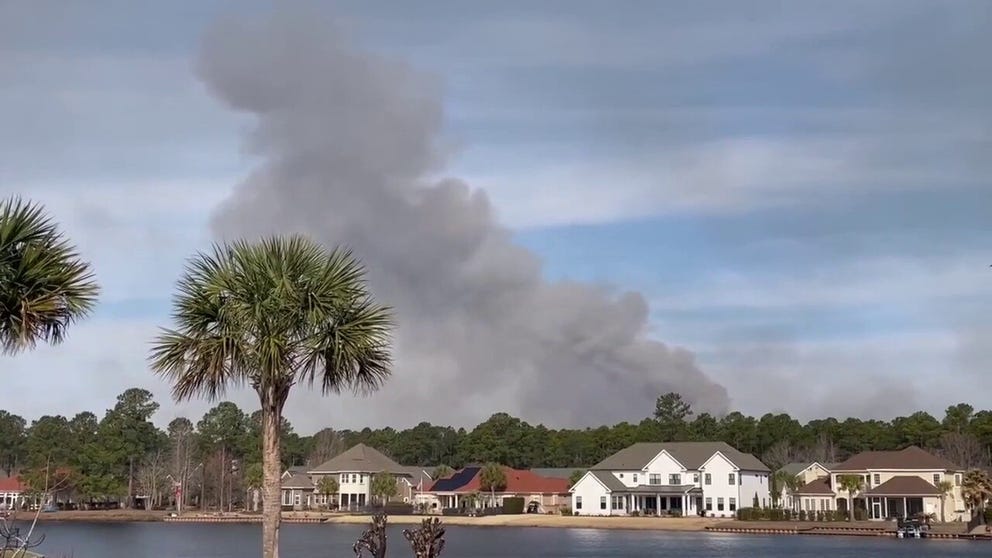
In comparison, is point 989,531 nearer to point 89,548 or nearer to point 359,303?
point 89,548

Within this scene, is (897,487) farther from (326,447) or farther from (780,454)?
(326,447)

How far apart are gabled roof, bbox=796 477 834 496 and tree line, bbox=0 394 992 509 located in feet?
73.0

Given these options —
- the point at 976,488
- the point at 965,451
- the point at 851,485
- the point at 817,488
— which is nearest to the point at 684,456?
the point at 817,488

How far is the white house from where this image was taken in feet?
368

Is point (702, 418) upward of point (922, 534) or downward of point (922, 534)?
upward

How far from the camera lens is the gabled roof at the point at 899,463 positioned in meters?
103

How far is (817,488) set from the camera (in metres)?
110

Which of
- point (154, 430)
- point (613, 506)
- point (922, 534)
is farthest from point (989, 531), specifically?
point (154, 430)

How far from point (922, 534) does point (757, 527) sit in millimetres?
13947

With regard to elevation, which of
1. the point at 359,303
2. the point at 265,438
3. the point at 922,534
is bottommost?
the point at 922,534

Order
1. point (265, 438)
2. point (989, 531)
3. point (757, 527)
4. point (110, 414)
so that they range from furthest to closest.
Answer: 1. point (110, 414)
2. point (757, 527)
3. point (989, 531)
4. point (265, 438)

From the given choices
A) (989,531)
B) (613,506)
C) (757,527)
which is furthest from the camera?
(613,506)

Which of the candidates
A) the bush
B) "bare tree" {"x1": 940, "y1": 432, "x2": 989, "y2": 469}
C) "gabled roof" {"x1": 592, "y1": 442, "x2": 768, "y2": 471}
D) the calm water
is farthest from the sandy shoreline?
"bare tree" {"x1": 940, "y1": 432, "x2": 989, "y2": 469}

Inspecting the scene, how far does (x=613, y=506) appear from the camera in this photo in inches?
4589
